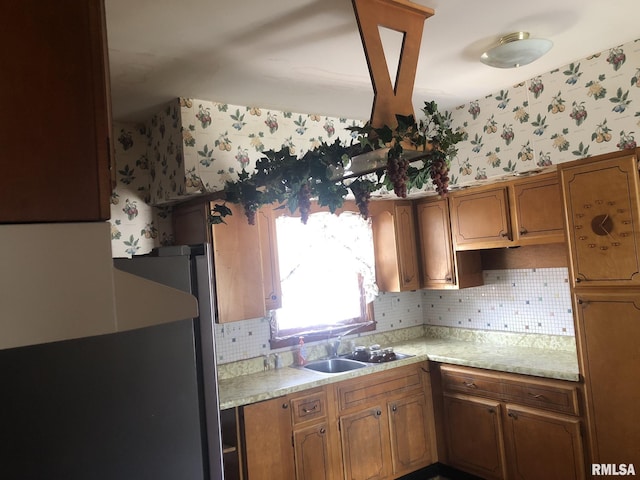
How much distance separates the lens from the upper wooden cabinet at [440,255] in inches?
156

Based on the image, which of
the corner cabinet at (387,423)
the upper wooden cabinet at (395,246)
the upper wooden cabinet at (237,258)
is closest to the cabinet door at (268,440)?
the corner cabinet at (387,423)

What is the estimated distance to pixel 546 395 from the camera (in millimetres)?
3055

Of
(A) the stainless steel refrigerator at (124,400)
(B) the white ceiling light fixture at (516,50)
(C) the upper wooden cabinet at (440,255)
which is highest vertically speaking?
(B) the white ceiling light fixture at (516,50)

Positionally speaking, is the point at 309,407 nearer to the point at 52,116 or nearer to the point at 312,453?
the point at 312,453

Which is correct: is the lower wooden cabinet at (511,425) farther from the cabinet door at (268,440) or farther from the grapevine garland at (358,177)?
the grapevine garland at (358,177)

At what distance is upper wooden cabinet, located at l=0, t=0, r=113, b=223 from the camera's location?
733 millimetres

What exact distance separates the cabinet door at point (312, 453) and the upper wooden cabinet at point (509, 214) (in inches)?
68.9

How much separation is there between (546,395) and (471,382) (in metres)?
0.54

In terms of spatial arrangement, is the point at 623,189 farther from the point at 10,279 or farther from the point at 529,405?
the point at 10,279

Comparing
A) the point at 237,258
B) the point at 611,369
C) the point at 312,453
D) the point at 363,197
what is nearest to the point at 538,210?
the point at 611,369

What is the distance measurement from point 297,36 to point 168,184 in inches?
51.0

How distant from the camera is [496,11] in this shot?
218 cm

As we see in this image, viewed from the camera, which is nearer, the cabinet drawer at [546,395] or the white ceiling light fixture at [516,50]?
the white ceiling light fixture at [516,50]

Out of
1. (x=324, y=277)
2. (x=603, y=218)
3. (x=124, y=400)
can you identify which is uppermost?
(x=603, y=218)
